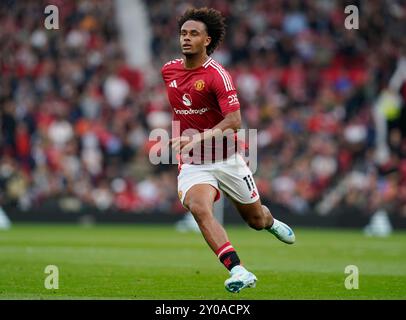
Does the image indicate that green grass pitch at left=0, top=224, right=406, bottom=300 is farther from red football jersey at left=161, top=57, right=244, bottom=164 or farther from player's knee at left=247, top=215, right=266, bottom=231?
red football jersey at left=161, top=57, right=244, bottom=164

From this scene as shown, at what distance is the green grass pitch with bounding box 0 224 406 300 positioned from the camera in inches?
423

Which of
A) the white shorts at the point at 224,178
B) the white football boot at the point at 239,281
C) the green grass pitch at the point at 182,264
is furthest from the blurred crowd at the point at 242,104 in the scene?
the white football boot at the point at 239,281

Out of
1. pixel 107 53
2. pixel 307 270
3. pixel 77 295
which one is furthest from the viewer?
pixel 107 53

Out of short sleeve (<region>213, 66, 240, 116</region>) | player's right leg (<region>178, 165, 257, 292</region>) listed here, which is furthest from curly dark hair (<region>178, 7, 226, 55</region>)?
player's right leg (<region>178, 165, 257, 292</region>)

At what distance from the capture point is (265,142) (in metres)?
25.1

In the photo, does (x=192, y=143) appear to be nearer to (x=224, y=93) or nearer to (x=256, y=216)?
(x=224, y=93)

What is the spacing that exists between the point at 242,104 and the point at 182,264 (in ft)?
40.6

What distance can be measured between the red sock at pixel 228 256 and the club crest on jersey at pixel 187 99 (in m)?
1.60

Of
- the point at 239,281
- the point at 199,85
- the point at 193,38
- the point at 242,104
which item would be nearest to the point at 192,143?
the point at 199,85

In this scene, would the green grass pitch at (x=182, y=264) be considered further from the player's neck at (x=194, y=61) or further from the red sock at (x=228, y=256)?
the player's neck at (x=194, y=61)

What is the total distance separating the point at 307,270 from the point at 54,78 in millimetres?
15693

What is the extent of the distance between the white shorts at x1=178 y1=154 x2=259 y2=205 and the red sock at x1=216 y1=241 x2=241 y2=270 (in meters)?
0.79
